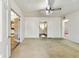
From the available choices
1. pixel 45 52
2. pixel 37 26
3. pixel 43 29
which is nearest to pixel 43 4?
pixel 45 52

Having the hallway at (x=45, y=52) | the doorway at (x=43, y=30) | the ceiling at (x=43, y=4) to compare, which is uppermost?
the ceiling at (x=43, y=4)

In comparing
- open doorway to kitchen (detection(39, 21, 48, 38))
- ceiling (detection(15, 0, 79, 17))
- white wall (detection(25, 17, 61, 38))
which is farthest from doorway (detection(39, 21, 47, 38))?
A: ceiling (detection(15, 0, 79, 17))

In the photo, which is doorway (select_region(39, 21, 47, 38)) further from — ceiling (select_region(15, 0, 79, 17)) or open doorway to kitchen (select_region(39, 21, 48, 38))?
ceiling (select_region(15, 0, 79, 17))

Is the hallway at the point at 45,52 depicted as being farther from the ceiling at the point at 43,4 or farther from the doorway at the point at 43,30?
the doorway at the point at 43,30

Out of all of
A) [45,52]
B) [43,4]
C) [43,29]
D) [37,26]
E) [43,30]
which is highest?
[43,4]

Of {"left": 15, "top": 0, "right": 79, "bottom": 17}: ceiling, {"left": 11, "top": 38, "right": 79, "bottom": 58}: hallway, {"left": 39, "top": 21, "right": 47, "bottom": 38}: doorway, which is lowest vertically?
{"left": 11, "top": 38, "right": 79, "bottom": 58}: hallway

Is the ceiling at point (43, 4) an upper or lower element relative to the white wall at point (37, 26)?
upper

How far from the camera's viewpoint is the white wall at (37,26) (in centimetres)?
1514

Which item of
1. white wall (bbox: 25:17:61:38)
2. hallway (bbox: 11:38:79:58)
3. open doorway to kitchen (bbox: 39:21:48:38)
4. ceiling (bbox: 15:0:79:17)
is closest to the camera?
hallway (bbox: 11:38:79:58)

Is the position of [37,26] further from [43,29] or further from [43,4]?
[43,4]

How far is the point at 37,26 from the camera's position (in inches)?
598

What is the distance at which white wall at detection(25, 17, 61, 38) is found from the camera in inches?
596

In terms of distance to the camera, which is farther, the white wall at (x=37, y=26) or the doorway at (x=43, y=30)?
the doorway at (x=43, y=30)

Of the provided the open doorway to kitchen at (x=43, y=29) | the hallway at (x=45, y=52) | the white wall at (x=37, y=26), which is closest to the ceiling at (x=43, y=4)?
the hallway at (x=45, y=52)
